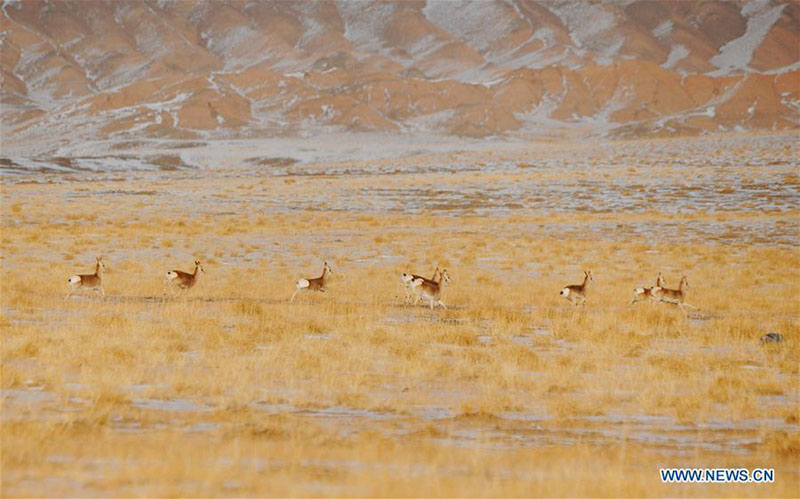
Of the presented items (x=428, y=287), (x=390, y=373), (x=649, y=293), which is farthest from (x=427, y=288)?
(x=390, y=373)

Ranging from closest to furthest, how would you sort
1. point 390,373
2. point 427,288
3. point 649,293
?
point 390,373, point 427,288, point 649,293

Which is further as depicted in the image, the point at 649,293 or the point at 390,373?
the point at 649,293

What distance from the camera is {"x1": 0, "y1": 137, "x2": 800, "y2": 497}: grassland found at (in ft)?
27.8

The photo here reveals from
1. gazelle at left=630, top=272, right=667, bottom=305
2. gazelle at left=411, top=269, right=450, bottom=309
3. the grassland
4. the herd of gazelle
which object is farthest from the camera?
gazelle at left=630, top=272, right=667, bottom=305

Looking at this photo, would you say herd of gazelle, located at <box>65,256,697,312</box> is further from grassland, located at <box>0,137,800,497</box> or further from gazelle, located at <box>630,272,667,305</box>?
grassland, located at <box>0,137,800,497</box>

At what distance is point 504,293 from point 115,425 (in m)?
14.3

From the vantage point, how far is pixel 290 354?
45.6 ft

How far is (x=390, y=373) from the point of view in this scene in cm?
1297

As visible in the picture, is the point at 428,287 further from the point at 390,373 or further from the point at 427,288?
the point at 390,373

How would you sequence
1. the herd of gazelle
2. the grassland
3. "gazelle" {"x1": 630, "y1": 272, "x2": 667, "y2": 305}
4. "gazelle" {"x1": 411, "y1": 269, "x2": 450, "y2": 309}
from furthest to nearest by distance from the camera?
"gazelle" {"x1": 630, "y1": 272, "x2": 667, "y2": 305} < the herd of gazelle < "gazelle" {"x1": 411, "y1": 269, "x2": 450, "y2": 309} < the grassland

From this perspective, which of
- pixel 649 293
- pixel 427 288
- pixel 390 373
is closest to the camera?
pixel 390 373

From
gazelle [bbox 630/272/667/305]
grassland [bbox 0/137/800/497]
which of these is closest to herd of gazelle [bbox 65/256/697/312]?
gazelle [bbox 630/272/667/305]

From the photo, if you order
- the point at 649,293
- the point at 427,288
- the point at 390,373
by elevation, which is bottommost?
the point at 390,373

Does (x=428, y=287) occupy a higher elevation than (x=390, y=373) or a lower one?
higher
